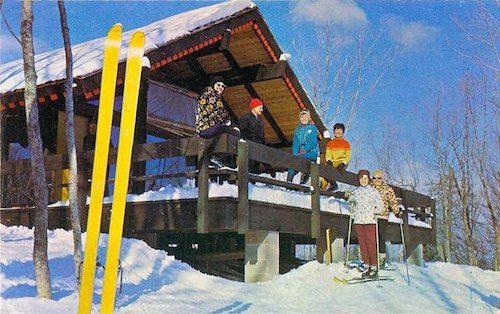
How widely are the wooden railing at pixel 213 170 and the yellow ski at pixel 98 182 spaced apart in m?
3.57

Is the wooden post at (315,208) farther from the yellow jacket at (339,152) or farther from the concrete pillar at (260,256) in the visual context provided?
the yellow jacket at (339,152)

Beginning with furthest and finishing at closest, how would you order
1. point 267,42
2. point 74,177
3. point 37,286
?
1. point 267,42
2. point 74,177
3. point 37,286

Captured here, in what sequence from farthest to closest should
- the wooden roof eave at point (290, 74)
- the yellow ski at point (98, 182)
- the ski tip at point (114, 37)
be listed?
the wooden roof eave at point (290, 74) < the ski tip at point (114, 37) < the yellow ski at point (98, 182)

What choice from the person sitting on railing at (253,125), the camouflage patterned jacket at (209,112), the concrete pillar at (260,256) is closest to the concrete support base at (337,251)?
the concrete pillar at (260,256)

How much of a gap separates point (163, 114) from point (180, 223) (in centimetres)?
538

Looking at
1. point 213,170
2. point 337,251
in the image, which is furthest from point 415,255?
point 213,170

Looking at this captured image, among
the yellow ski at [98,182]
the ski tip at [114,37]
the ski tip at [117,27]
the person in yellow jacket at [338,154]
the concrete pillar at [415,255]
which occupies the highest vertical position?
the person in yellow jacket at [338,154]

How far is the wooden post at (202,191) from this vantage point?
707 cm

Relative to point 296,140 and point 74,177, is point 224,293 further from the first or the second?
point 296,140

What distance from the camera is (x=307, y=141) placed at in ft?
31.8

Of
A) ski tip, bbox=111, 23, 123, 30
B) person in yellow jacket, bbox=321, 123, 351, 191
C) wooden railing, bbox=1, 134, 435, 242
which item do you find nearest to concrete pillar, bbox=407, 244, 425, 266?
wooden railing, bbox=1, 134, 435, 242

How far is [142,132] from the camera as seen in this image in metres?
10.6

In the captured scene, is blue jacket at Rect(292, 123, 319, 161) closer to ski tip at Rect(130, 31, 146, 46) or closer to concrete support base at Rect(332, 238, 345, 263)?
concrete support base at Rect(332, 238, 345, 263)

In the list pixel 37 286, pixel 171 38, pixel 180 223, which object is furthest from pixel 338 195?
pixel 37 286
